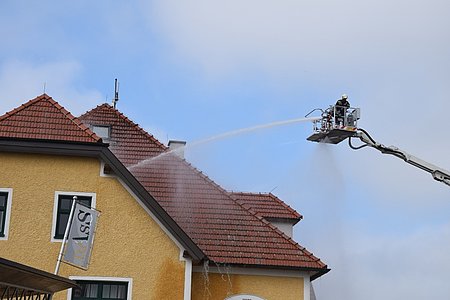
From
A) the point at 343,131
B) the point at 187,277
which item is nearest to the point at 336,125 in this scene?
the point at 343,131

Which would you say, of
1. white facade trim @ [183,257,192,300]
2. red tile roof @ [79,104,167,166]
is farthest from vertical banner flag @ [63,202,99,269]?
red tile roof @ [79,104,167,166]

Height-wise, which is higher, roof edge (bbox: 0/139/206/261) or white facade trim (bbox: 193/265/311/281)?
roof edge (bbox: 0/139/206/261)

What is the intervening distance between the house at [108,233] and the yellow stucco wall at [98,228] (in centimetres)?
3

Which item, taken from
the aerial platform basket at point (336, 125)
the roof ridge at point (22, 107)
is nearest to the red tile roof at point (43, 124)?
the roof ridge at point (22, 107)

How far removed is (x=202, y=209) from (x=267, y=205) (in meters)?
3.72

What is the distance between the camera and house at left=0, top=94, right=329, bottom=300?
70.1ft

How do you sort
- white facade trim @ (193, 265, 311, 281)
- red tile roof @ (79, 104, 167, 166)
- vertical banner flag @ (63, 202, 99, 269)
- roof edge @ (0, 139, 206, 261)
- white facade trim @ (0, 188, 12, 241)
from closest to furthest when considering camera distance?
vertical banner flag @ (63, 202, 99, 269), white facade trim @ (0, 188, 12, 241), roof edge @ (0, 139, 206, 261), white facade trim @ (193, 265, 311, 281), red tile roof @ (79, 104, 167, 166)

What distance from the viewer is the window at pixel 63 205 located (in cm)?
2153

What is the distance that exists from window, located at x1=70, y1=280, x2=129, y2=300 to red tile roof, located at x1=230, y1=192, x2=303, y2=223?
6.26 m

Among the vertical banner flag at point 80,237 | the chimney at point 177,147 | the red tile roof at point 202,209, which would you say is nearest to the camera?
the vertical banner flag at point 80,237

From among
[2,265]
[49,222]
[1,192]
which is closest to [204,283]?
[49,222]

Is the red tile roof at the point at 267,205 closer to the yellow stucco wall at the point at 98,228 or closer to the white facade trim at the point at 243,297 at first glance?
the white facade trim at the point at 243,297

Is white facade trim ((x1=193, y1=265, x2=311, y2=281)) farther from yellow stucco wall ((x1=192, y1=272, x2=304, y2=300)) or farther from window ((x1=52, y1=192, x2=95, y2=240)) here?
window ((x1=52, y1=192, x2=95, y2=240))

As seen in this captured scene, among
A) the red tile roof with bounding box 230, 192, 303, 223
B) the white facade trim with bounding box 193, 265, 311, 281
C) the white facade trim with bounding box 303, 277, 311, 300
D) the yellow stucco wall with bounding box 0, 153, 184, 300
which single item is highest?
the red tile roof with bounding box 230, 192, 303, 223
